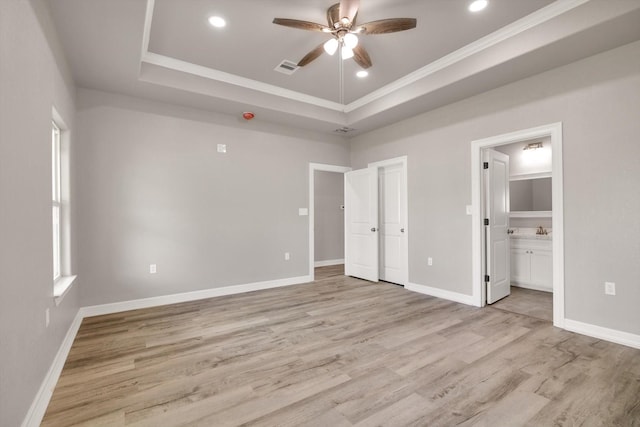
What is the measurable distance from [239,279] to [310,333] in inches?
77.7

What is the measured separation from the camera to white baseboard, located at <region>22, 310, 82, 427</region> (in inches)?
65.1

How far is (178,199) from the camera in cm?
413

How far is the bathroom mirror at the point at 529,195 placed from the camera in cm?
508

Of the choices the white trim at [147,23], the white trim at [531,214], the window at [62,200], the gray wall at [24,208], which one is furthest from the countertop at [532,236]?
the window at [62,200]

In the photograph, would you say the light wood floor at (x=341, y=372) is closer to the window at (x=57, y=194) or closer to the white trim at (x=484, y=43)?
the window at (x=57, y=194)

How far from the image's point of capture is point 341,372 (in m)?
2.28

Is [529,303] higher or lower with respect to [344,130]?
lower

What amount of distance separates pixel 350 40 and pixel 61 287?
3416 mm

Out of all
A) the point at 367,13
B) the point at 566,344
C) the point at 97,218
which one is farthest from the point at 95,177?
the point at 566,344

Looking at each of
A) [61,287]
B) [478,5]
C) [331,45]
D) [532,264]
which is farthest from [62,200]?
[532,264]

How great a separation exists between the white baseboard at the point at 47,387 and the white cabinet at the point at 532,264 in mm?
5763

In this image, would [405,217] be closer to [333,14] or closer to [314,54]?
[314,54]

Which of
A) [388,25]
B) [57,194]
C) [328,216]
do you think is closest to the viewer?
[388,25]

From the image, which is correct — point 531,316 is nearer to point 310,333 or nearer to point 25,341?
point 310,333
